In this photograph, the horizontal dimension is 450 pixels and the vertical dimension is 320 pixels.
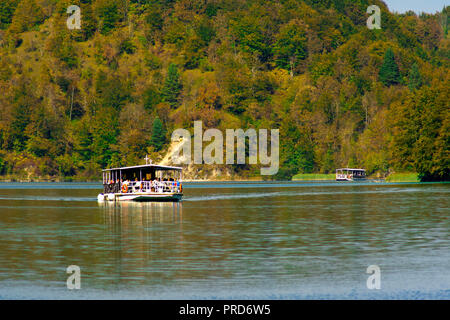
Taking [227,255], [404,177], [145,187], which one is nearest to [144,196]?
[145,187]

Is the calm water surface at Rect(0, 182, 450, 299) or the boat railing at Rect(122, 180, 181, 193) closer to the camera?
the calm water surface at Rect(0, 182, 450, 299)

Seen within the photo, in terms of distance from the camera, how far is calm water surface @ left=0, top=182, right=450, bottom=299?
98.1 feet

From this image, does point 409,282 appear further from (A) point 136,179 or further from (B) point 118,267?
(A) point 136,179

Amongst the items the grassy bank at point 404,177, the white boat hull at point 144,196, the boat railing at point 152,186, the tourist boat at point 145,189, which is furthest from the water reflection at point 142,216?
the grassy bank at point 404,177

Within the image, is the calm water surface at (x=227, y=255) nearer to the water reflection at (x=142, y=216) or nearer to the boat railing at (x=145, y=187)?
the water reflection at (x=142, y=216)

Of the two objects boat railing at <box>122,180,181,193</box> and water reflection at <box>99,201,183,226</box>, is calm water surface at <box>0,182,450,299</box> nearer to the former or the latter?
water reflection at <box>99,201,183,226</box>

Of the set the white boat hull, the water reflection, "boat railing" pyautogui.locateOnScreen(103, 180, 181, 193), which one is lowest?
the water reflection

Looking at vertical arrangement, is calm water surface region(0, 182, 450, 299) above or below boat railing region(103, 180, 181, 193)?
below

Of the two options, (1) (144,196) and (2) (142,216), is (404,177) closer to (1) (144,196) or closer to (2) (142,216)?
(1) (144,196)

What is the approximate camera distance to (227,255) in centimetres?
3975

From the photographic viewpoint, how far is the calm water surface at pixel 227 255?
29891mm

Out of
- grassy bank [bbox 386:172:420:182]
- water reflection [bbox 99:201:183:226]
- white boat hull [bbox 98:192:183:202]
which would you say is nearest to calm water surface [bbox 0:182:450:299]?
water reflection [bbox 99:201:183:226]
